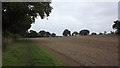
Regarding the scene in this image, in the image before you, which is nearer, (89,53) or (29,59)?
(29,59)

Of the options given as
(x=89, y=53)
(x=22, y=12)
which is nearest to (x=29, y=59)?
(x=89, y=53)

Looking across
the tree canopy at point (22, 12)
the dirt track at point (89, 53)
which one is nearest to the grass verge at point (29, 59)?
the dirt track at point (89, 53)

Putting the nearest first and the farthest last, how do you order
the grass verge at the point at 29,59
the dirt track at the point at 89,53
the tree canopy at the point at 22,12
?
the grass verge at the point at 29,59 → the dirt track at the point at 89,53 → the tree canopy at the point at 22,12

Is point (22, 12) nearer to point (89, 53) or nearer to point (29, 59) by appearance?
point (89, 53)

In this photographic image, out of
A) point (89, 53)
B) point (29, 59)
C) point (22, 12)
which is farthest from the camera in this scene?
point (22, 12)

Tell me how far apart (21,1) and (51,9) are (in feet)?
46.5

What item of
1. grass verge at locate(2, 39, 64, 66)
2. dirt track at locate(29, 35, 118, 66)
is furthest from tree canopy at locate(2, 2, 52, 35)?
grass verge at locate(2, 39, 64, 66)

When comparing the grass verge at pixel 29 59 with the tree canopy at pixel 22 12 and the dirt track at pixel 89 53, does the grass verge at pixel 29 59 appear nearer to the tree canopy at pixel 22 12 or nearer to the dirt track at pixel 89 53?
the dirt track at pixel 89 53

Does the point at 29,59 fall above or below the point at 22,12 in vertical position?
below

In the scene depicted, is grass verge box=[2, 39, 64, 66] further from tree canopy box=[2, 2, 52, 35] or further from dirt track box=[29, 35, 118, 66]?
tree canopy box=[2, 2, 52, 35]

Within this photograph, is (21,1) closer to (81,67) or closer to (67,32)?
(81,67)

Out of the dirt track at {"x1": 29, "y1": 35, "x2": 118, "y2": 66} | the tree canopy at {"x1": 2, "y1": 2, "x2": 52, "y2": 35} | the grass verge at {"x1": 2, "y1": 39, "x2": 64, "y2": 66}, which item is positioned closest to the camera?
the grass verge at {"x1": 2, "y1": 39, "x2": 64, "y2": 66}

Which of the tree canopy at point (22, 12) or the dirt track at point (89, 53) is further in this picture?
the tree canopy at point (22, 12)

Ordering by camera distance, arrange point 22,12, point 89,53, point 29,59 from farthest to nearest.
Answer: point 22,12 → point 89,53 → point 29,59
